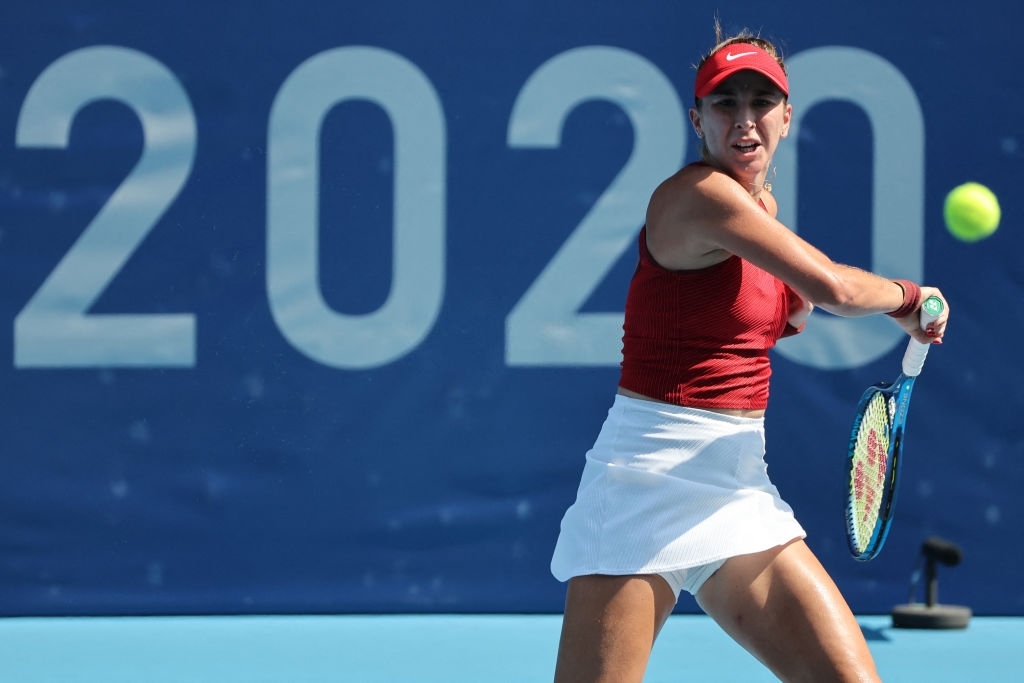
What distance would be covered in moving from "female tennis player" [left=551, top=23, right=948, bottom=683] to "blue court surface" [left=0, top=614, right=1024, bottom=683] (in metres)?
1.71

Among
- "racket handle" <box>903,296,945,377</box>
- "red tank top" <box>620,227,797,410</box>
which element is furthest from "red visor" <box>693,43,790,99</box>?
"racket handle" <box>903,296,945,377</box>

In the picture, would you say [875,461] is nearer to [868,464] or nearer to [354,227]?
[868,464]

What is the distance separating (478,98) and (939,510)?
200cm

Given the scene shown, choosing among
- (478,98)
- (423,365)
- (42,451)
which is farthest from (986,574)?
(42,451)

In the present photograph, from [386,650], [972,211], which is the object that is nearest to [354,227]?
[386,650]

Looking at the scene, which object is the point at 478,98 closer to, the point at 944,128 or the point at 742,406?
the point at 944,128

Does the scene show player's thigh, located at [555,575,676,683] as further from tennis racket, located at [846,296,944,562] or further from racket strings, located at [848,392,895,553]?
racket strings, located at [848,392,895,553]

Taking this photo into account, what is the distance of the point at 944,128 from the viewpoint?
4.81 m

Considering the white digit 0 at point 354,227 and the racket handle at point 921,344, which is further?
the white digit 0 at point 354,227

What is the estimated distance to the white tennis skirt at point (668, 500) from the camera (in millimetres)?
2316

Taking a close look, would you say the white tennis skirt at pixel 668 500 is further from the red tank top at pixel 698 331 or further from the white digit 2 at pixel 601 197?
the white digit 2 at pixel 601 197

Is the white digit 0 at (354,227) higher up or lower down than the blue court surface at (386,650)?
higher up

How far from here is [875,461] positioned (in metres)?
2.89

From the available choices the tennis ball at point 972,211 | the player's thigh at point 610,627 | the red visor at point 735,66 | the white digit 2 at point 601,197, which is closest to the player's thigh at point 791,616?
the player's thigh at point 610,627
